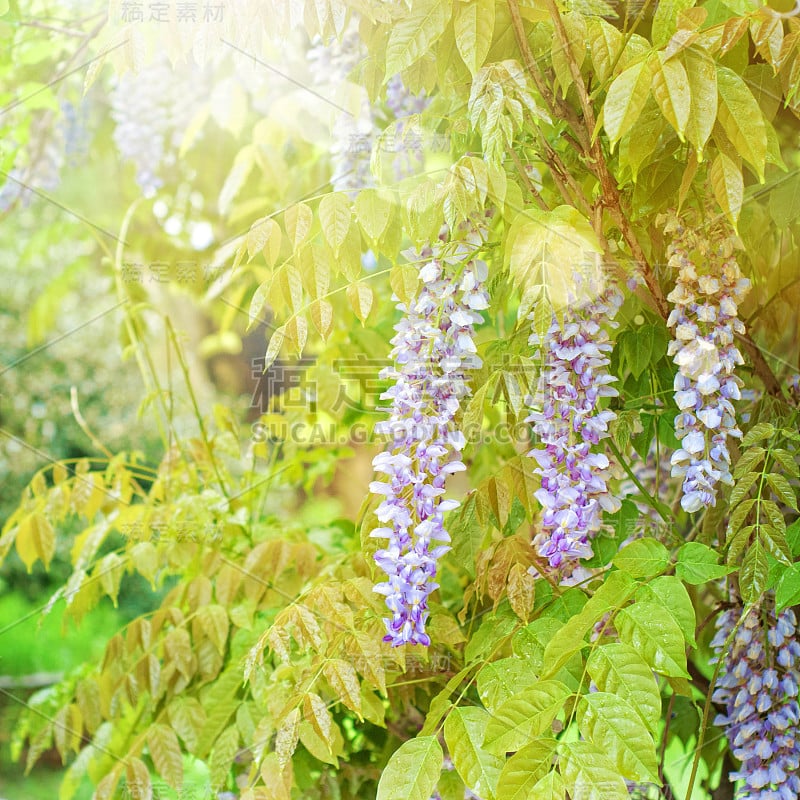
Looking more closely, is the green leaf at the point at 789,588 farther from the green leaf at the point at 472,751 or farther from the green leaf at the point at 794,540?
the green leaf at the point at 472,751

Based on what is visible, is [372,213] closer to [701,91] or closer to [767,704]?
[701,91]

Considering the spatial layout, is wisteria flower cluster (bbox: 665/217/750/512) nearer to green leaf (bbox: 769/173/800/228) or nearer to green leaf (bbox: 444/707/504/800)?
green leaf (bbox: 769/173/800/228)

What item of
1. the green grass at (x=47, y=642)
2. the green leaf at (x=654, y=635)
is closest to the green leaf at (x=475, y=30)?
the green leaf at (x=654, y=635)

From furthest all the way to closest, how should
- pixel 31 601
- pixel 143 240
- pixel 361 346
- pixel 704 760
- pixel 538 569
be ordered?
1. pixel 31 601
2. pixel 143 240
3. pixel 361 346
4. pixel 704 760
5. pixel 538 569

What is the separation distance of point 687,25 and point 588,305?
6.0 inches

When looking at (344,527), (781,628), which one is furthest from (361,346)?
(781,628)

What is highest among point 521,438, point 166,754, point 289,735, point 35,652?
point 521,438

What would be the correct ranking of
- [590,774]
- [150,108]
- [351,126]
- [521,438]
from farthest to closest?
1. [150,108]
2. [351,126]
3. [521,438]
4. [590,774]

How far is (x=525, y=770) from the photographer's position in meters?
0.39

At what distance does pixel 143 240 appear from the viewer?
129cm

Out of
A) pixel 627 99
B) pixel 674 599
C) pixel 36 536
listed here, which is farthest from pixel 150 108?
pixel 674 599

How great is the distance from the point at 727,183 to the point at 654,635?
0.80 feet

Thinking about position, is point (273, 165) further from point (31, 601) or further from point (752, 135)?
point (31, 601)

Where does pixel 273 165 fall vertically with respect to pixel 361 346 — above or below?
above
